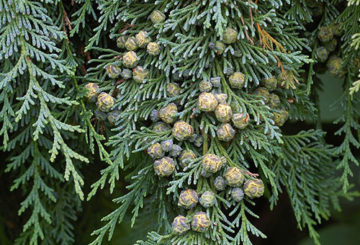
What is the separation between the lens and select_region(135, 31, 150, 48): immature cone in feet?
2.46

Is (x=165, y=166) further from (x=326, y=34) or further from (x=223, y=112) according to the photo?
(x=326, y=34)

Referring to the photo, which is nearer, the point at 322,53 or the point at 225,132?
the point at 225,132

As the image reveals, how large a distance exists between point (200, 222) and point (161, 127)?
0.17 m

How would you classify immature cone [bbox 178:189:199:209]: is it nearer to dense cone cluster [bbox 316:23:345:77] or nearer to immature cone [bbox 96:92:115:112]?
immature cone [bbox 96:92:115:112]

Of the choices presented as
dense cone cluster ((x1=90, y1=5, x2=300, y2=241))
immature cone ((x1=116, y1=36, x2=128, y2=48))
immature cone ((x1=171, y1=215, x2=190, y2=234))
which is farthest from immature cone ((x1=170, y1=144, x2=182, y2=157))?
immature cone ((x1=116, y1=36, x2=128, y2=48))

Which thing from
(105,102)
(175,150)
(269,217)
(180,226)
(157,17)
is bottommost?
(269,217)

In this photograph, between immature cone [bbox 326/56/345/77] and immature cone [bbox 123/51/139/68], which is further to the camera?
immature cone [bbox 326/56/345/77]

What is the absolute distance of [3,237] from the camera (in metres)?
1.18

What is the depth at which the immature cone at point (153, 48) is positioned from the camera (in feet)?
2.43

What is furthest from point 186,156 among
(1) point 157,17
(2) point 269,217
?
(2) point 269,217

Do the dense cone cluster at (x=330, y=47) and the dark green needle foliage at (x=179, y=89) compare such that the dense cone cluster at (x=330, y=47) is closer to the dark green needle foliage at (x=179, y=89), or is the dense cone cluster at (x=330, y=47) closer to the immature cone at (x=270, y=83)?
the dark green needle foliage at (x=179, y=89)

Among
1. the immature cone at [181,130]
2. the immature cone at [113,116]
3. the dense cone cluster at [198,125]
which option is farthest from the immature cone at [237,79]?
the immature cone at [113,116]

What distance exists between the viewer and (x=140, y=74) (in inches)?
30.0

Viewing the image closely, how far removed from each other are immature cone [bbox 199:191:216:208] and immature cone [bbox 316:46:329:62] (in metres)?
0.36
